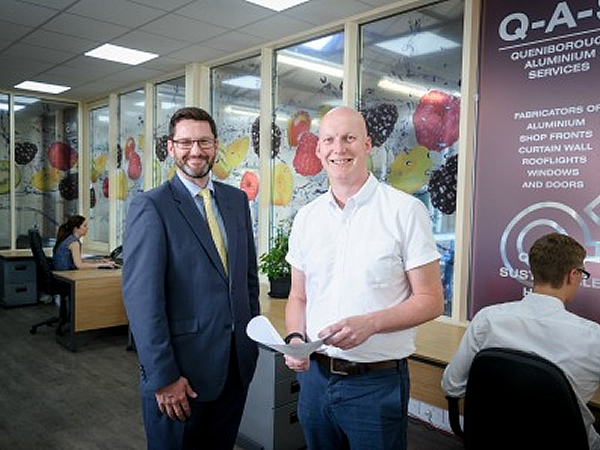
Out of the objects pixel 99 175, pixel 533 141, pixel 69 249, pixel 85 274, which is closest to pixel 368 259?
pixel 533 141

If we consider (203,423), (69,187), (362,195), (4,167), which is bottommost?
(203,423)

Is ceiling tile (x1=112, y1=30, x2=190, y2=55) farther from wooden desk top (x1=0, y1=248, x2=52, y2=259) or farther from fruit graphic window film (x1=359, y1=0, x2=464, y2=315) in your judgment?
wooden desk top (x1=0, y1=248, x2=52, y2=259)

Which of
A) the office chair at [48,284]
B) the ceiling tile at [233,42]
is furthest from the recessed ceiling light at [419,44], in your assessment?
the office chair at [48,284]

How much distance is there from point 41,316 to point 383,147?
4680 millimetres

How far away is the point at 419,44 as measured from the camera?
336 centimetres

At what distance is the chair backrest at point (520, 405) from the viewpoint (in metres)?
1.49

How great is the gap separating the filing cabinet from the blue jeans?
4.09 ft

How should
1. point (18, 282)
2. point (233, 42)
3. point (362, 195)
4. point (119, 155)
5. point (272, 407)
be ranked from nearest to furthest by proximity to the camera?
point (362, 195) < point (272, 407) < point (233, 42) < point (18, 282) < point (119, 155)

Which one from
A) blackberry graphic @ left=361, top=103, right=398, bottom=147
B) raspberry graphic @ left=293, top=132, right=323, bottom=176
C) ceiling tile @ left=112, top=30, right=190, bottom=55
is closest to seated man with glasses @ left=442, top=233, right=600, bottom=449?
blackberry graphic @ left=361, top=103, right=398, bottom=147

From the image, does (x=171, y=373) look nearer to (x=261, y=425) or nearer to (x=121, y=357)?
(x=261, y=425)

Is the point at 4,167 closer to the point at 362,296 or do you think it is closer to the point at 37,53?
the point at 37,53

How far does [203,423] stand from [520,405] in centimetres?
109

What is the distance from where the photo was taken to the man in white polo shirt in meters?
1.33

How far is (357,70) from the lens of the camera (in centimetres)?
372
